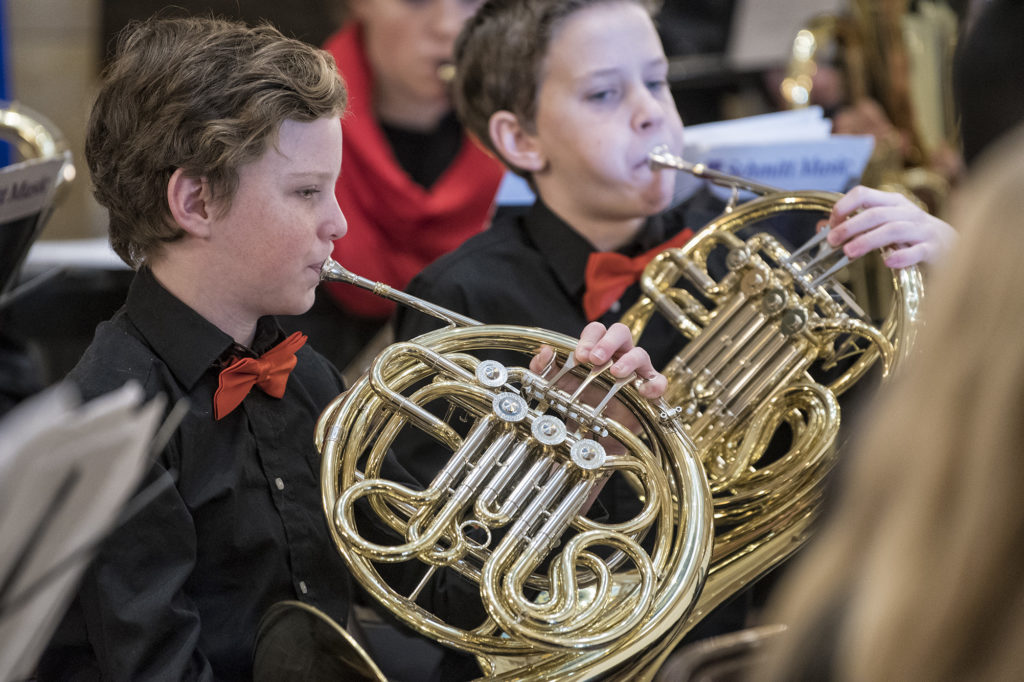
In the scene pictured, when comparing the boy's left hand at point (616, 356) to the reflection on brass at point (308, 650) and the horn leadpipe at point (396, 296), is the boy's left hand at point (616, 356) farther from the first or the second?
the reflection on brass at point (308, 650)

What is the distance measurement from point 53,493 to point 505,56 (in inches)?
43.0

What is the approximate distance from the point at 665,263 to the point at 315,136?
0.48m

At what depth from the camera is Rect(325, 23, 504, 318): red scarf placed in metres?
2.12

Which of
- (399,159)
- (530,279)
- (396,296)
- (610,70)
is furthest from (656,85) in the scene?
(399,159)

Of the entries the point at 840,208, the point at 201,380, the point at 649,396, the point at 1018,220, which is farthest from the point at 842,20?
the point at 1018,220

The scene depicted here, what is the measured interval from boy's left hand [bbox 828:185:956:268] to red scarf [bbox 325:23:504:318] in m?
1.06

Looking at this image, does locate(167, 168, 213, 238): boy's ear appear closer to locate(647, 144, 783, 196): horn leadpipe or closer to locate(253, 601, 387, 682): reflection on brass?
locate(253, 601, 387, 682): reflection on brass

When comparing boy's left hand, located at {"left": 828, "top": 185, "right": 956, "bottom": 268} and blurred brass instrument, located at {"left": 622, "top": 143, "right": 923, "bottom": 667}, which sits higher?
boy's left hand, located at {"left": 828, "top": 185, "right": 956, "bottom": 268}

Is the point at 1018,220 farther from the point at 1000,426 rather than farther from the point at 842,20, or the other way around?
the point at 842,20

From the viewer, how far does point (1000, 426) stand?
0.56m

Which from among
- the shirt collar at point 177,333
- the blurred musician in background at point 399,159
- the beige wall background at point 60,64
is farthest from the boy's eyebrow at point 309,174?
the beige wall background at point 60,64

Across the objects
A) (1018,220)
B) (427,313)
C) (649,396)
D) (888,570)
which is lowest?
(427,313)

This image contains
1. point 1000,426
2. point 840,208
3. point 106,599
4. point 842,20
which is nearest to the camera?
point 1000,426

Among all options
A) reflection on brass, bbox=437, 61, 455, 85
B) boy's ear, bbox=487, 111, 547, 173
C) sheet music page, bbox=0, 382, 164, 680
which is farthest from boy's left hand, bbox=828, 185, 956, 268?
reflection on brass, bbox=437, 61, 455, 85
